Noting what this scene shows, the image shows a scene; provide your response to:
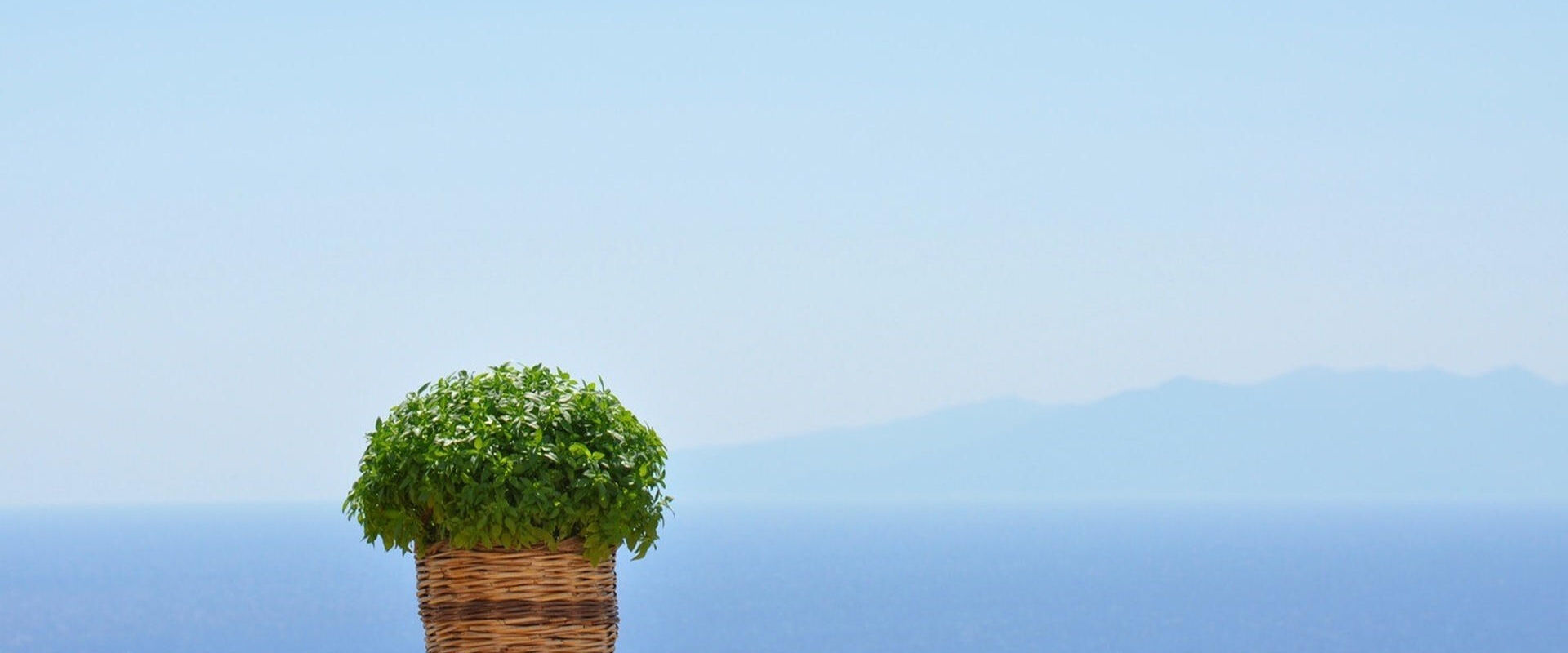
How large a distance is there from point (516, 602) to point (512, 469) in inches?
18.9

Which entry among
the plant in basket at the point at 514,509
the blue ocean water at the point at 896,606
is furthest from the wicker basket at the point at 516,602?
the blue ocean water at the point at 896,606

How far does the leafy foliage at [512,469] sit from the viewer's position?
21.0 ft

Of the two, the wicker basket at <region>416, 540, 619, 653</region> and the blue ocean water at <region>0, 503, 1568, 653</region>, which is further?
the blue ocean water at <region>0, 503, 1568, 653</region>

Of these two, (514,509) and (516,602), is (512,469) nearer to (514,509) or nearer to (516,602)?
(514,509)

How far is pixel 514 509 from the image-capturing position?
20.8 feet

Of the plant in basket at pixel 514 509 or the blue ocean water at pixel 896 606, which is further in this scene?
the blue ocean water at pixel 896 606

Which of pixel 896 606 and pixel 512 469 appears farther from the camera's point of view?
pixel 896 606

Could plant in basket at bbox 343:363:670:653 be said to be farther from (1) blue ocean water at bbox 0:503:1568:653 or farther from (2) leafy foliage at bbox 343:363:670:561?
(1) blue ocean water at bbox 0:503:1568:653

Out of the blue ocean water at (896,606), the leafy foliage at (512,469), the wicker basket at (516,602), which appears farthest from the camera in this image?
the blue ocean water at (896,606)

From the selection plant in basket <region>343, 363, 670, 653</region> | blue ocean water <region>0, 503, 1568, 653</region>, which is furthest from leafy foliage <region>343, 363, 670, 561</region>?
blue ocean water <region>0, 503, 1568, 653</region>

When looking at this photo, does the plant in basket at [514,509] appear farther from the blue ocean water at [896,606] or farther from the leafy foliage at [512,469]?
the blue ocean water at [896,606]

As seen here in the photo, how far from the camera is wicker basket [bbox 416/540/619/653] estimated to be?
650cm

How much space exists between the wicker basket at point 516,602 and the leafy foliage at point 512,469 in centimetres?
7

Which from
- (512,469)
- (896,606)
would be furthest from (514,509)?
(896,606)
